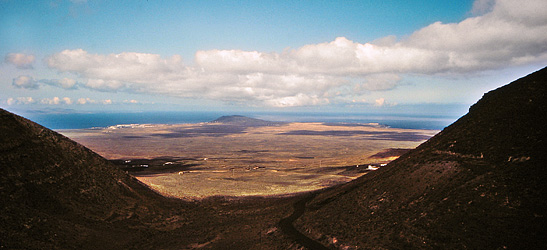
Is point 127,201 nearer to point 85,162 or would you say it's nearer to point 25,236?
point 85,162

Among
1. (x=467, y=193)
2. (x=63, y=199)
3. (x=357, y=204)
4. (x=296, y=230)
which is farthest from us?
(x=63, y=199)

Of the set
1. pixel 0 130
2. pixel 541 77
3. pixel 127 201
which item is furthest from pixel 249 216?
pixel 541 77

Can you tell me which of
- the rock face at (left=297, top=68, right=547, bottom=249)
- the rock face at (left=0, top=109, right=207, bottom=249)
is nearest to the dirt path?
the rock face at (left=297, top=68, right=547, bottom=249)

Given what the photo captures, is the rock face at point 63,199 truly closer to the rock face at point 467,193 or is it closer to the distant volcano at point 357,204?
the distant volcano at point 357,204

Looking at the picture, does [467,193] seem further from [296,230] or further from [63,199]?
[63,199]

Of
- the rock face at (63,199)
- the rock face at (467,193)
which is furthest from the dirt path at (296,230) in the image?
the rock face at (63,199)

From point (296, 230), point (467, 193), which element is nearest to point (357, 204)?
point (296, 230)

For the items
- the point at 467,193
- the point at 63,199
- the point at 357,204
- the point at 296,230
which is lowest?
the point at 296,230
